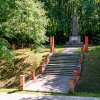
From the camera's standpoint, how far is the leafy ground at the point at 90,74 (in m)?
17.9

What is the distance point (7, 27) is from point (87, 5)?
22793 mm

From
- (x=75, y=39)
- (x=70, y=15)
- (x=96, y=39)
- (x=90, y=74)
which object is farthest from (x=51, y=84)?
(x=70, y=15)

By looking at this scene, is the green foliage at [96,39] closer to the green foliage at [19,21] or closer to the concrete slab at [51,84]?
the green foliage at [19,21]

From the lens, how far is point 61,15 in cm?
4106

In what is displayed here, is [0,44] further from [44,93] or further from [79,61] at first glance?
[79,61]

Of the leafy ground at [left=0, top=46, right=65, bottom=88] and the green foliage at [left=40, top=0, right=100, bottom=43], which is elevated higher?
the green foliage at [left=40, top=0, right=100, bottom=43]

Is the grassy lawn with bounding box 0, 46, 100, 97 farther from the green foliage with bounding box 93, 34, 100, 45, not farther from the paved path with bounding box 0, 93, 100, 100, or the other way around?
the green foliage with bounding box 93, 34, 100, 45

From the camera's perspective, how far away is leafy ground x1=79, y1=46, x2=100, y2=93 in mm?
→ 17875

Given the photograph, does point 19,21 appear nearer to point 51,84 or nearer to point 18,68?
point 18,68

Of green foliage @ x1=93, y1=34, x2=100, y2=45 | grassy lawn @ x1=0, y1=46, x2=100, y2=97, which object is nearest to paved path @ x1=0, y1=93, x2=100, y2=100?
grassy lawn @ x1=0, y1=46, x2=100, y2=97

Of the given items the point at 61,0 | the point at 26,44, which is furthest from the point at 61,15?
the point at 26,44

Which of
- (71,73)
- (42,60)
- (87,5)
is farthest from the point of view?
(87,5)

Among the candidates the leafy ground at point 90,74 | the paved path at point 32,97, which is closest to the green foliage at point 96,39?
the leafy ground at point 90,74

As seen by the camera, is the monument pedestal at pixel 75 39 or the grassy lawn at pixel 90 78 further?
the monument pedestal at pixel 75 39
